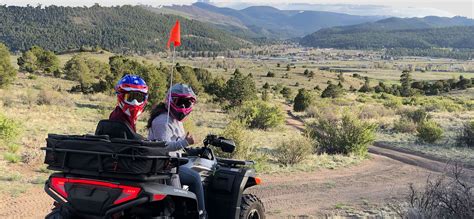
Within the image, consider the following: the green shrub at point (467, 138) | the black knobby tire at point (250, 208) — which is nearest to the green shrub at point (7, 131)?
the black knobby tire at point (250, 208)

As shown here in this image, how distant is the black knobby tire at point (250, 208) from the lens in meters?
5.86

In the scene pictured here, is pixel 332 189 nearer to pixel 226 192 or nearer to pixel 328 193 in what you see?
pixel 328 193

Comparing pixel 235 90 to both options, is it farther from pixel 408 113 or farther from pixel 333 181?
pixel 333 181

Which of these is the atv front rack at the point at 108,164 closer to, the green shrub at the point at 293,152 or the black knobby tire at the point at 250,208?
the black knobby tire at the point at 250,208

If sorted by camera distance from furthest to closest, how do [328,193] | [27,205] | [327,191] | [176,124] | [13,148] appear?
[13,148] → [327,191] → [328,193] → [27,205] → [176,124]

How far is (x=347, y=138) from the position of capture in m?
16.6

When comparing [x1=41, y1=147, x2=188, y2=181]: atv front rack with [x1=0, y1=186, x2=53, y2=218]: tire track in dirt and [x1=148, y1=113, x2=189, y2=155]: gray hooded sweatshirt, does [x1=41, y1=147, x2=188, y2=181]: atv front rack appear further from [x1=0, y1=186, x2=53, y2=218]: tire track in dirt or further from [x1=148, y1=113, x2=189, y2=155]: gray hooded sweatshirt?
[x1=0, y1=186, x2=53, y2=218]: tire track in dirt

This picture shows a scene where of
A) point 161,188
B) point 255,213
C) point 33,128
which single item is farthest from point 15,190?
point 33,128

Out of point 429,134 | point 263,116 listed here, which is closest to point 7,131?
point 263,116

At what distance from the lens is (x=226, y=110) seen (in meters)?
→ 34.9

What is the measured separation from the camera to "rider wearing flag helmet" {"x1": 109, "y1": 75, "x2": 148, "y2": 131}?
4547 millimetres

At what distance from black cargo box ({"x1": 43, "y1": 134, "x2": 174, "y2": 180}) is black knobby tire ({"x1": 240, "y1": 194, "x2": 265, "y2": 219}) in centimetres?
189

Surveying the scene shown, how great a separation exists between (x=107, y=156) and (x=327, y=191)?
7595mm

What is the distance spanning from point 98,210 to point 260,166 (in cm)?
914
